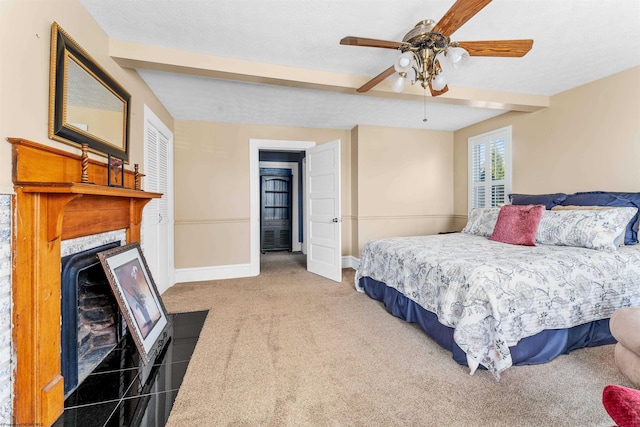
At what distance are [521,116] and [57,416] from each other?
524 centimetres

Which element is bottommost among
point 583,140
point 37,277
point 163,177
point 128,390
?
point 128,390

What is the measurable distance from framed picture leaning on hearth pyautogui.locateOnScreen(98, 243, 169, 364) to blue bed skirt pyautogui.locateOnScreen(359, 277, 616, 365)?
2.06 m

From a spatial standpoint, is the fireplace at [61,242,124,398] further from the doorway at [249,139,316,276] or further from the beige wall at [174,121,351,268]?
the doorway at [249,139,316,276]

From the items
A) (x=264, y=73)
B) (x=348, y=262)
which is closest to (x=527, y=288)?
(x=264, y=73)

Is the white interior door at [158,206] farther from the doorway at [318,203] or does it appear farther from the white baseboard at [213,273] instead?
the doorway at [318,203]

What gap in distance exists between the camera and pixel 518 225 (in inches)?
106

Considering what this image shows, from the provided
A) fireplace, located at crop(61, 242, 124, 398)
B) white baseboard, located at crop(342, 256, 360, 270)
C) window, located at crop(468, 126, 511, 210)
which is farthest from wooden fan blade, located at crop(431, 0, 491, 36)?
white baseboard, located at crop(342, 256, 360, 270)

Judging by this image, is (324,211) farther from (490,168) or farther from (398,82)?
(490,168)

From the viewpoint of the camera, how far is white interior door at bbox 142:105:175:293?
2893mm

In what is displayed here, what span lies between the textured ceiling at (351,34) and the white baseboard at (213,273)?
2312 millimetres

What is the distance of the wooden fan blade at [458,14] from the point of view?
1418 millimetres

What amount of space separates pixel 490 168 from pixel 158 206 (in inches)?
186

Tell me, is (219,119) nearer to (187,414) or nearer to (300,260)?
(300,260)

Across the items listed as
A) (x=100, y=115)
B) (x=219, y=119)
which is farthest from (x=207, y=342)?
(x=219, y=119)
